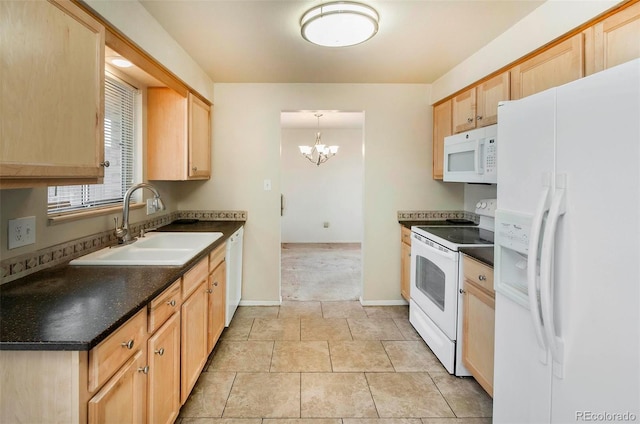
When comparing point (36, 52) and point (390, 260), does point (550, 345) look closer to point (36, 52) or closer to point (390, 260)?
point (36, 52)

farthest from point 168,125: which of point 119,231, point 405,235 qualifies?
point 405,235

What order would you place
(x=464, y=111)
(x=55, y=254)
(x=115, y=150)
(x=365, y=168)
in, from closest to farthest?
(x=55, y=254) < (x=115, y=150) < (x=464, y=111) < (x=365, y=168)

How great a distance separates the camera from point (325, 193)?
696 cm

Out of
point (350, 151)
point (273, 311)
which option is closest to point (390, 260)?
point (273, 311)

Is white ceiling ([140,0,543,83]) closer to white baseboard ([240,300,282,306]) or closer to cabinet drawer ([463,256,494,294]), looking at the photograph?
cabinet drawer ([463,256,494,294])

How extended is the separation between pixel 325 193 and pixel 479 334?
204 inches

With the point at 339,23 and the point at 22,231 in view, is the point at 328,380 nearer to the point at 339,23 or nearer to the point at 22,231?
the point at 22,231

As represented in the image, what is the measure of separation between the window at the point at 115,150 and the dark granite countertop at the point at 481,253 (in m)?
2.34

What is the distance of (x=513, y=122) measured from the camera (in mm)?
1359

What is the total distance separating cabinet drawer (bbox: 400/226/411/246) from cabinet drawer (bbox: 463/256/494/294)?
1.13m

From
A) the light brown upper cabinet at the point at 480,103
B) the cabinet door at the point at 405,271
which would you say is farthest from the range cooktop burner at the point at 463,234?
the light brown upper cabinet at the point at 480,103

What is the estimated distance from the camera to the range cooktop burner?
2320 millimetres

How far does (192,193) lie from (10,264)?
2.11 m

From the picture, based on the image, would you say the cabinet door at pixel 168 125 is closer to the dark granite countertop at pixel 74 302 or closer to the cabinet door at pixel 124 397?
the dark granite countertop at pixel 74 302
